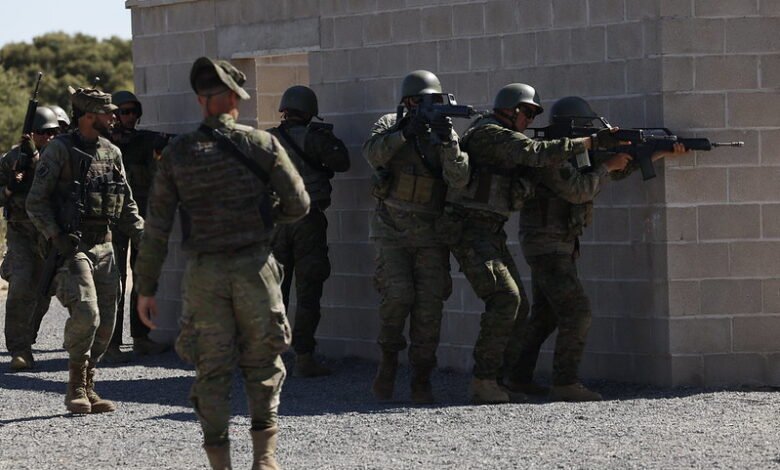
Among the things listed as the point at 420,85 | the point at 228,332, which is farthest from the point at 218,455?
the point at 420,85

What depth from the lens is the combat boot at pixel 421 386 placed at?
30.8ft

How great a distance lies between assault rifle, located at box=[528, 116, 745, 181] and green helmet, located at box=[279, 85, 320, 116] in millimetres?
2110

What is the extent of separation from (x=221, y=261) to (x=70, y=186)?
2.70m

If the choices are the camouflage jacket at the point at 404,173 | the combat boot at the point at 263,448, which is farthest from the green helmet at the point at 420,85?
the combat boot at the point at 263,448

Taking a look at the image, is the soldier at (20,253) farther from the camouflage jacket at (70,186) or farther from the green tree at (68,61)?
the green tree at (68,61)

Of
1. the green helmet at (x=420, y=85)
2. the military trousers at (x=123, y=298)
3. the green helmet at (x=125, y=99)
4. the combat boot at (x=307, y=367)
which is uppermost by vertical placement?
the green helmet at (x=125, y=99)

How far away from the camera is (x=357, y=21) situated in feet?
37.1

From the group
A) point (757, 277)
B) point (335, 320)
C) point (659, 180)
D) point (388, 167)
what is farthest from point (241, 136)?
point (335, 320)

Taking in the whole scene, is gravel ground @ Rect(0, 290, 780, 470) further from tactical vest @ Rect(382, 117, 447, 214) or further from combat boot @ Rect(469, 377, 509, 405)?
tactical vest @ Rect(382, 117, 447, 214)

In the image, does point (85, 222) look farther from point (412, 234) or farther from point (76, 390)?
point (412, 234)

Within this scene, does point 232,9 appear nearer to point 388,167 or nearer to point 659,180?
point 388,167

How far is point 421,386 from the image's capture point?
9406mm

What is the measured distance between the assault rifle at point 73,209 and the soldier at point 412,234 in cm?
172

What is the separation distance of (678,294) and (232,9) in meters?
4.72
